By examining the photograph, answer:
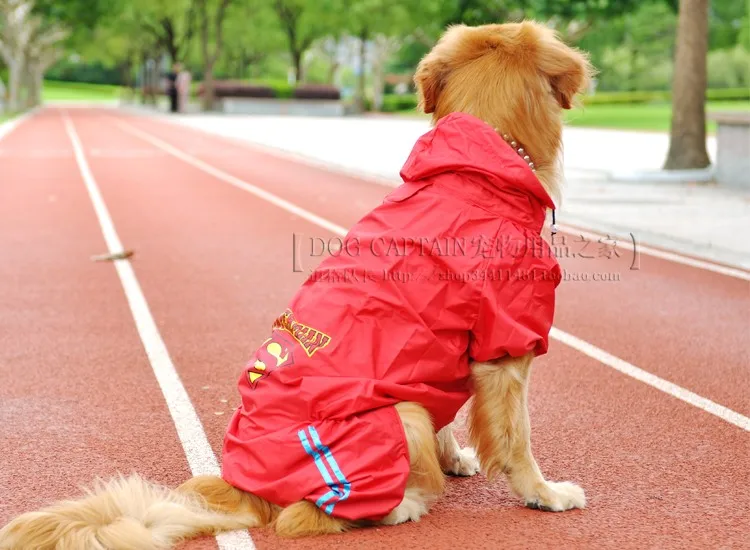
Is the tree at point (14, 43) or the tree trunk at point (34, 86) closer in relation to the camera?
the tree at point (14, 43)

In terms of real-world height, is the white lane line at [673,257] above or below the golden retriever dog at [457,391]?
below

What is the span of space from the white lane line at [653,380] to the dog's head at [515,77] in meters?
2.25

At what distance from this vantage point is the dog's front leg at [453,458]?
4457 millimetres

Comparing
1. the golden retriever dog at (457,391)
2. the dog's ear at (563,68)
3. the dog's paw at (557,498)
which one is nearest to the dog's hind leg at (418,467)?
the golden retriever dog at (457,391)

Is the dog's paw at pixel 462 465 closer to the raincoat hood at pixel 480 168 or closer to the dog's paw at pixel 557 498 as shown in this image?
the dog's paw at pixel 557 498

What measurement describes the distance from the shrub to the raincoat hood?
61095 mm

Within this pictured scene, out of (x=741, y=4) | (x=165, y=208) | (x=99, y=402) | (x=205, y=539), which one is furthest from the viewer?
(x=741, y=4)

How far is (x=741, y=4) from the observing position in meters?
85.2

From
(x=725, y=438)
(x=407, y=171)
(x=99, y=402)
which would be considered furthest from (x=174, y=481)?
(x=725, y=438)

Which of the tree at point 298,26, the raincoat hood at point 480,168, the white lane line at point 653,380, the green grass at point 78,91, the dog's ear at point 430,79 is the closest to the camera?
the raincoat hood at point 480,168

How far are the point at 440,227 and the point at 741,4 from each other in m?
90.3

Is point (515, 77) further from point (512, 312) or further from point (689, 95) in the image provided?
point (689, 95)

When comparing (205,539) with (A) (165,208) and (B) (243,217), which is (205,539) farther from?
(A) (165,208)

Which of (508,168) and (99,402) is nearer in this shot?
(508,168)
